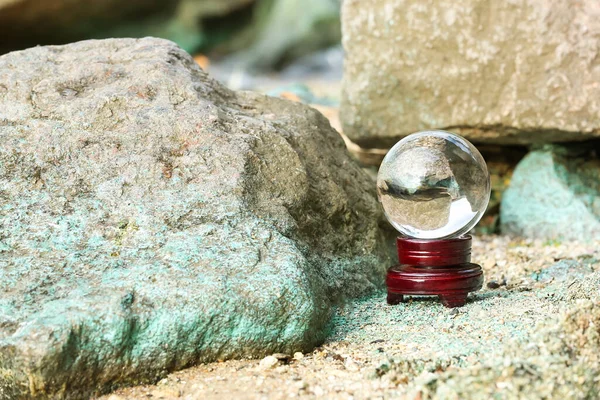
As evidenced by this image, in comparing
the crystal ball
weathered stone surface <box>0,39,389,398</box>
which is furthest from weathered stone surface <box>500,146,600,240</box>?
the crystal ball

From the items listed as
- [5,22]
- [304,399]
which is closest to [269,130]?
[304,399]

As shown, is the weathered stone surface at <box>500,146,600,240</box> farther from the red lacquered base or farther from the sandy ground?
the red lacquered base

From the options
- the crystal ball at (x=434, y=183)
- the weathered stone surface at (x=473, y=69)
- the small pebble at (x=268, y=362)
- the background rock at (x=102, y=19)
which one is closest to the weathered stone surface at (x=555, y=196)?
the weathered stone surface at (x=473, y=69)

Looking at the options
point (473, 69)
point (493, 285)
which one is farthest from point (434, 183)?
point (473, 69)

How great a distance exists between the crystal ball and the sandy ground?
29cm

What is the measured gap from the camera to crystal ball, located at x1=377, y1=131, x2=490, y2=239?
9.18ft

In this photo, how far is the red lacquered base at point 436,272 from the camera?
2.75 metres

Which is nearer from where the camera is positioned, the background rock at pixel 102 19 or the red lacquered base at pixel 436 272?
the red lacquered base at pixel 436 272

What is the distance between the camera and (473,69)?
404 cm

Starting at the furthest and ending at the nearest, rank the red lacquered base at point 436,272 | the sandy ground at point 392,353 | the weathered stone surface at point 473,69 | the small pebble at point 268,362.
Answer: the weathered stone surface at point 473,69 < the red lacquered base at point 436,272 < the small pebble at point 268,362 < the sandy ground at point 392,353

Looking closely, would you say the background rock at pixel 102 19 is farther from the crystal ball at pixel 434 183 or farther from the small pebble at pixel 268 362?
the small pebble at pixel 268 362

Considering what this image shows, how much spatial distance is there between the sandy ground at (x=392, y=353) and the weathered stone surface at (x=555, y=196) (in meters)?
1.04

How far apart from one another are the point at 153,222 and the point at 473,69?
86.6 inches

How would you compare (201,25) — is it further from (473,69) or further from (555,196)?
(555,196)
